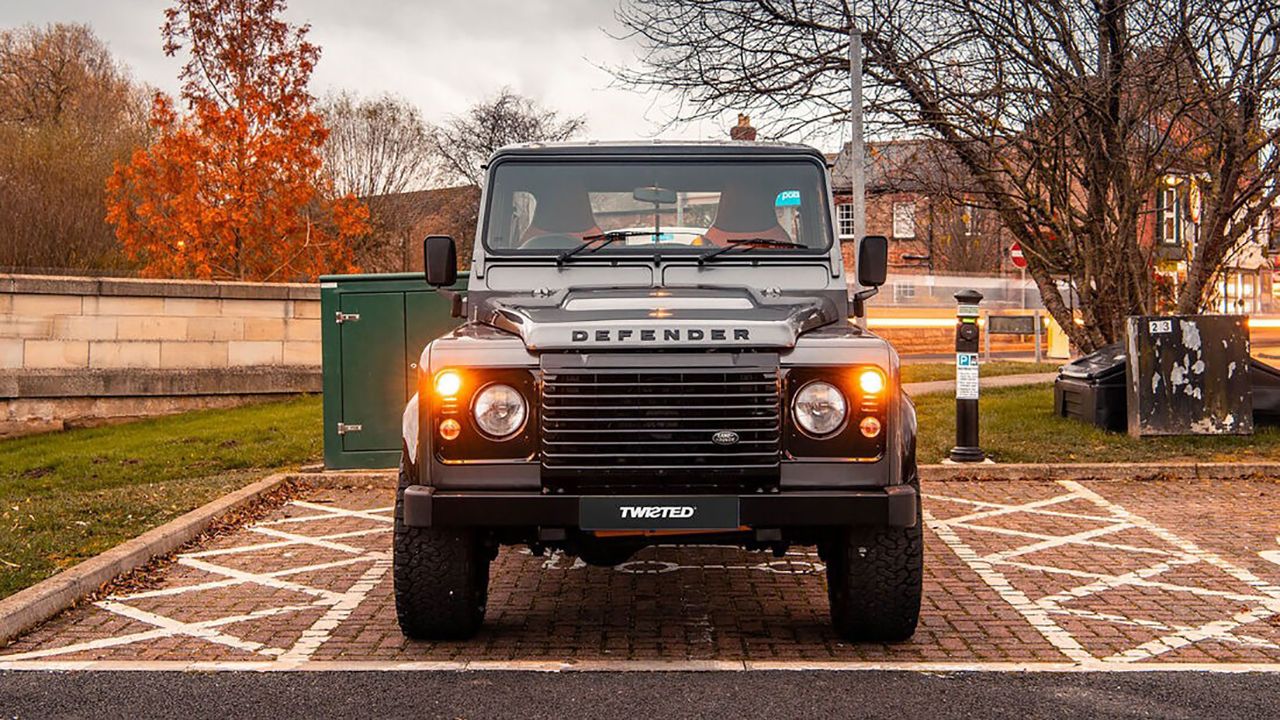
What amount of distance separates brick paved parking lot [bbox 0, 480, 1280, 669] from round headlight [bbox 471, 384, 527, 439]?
0.99 m

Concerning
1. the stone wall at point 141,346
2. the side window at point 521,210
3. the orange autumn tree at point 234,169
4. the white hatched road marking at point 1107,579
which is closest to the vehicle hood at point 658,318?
the side window at point 521,210

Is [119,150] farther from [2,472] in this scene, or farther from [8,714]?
[8,714]

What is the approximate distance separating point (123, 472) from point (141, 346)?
5635mm

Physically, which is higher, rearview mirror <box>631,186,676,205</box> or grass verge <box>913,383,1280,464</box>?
rearview mirror <box>631,186,676,205</box>

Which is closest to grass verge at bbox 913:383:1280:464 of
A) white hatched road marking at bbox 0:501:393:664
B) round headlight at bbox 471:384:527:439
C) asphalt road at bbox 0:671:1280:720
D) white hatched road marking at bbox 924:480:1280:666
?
white hatched road marking at bbox 924:480:1280:666

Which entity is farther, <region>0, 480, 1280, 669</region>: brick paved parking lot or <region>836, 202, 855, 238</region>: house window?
<region>836, 202, 855, 238</region>: house window

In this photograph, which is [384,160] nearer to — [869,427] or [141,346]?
[141,346]

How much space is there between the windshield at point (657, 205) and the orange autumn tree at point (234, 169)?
19.1m

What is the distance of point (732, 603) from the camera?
21.7ft

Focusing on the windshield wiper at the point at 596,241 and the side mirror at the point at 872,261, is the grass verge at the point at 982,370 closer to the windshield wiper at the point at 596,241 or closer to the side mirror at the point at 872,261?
the side mirror at the point at 872,261

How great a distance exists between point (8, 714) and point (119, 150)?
33263 mm

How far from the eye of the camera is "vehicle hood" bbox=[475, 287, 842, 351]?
5176 millimetres

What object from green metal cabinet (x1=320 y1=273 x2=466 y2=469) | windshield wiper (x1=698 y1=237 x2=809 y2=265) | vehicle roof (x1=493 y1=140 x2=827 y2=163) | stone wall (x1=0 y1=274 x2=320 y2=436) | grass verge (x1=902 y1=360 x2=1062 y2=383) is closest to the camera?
Result: windshield wiper (x1=698 y1=237 x2=809 y2=265)

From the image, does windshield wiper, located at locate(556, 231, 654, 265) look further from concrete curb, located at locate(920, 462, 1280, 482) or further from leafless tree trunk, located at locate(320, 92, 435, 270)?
leafless tree trunk, located at locate(320, 92, 435, 270)
